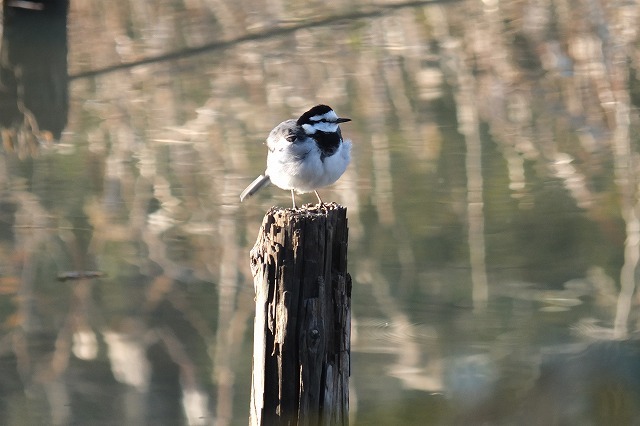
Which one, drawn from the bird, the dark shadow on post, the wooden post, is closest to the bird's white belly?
the bird

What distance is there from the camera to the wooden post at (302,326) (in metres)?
3.73

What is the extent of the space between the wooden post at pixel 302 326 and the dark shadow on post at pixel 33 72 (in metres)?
6.96

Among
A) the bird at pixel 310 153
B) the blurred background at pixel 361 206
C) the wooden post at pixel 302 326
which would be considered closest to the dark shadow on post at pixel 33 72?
the blurred background at pixel 361 206

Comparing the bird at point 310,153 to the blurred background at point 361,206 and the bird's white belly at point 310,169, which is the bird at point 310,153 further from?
the blurred background at point 361,206

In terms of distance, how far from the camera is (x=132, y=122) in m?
10.7

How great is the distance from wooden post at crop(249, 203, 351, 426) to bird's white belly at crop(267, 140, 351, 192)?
1539 millimetres

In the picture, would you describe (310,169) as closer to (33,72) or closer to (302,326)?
(302,326)

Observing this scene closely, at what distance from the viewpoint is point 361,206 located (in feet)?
27.7

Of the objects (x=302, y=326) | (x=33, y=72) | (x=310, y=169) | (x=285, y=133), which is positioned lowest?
(x=302, y=326)

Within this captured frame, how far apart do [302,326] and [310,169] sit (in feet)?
5.74

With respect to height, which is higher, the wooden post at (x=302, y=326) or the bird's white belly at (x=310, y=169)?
the bird's white belly at (x=310, y=169)

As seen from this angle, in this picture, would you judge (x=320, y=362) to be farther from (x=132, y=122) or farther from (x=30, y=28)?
(x=30, y=28)

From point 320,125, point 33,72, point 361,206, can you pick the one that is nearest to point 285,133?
point 320,125

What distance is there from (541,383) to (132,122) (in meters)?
6.48
